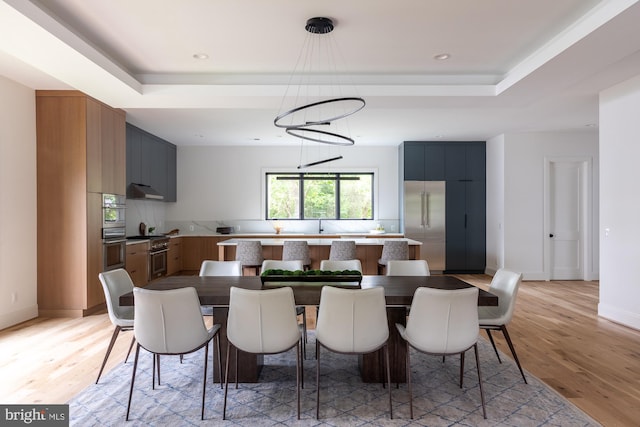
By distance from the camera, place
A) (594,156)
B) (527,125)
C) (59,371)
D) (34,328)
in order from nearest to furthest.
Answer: (59,371) → (34,328) → (527,125) → (594,156)

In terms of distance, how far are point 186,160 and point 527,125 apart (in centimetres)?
685

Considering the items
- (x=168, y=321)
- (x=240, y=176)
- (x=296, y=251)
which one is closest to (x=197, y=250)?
(x=240, y=176)

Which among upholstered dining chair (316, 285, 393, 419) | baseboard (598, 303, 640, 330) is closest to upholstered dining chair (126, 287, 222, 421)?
upholstered dining chair (316, 285, 393, 419)

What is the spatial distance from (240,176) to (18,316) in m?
4.87

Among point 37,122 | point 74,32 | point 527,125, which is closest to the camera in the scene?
point 74,32

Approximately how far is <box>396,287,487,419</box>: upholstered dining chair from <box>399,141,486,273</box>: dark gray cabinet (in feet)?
18.5

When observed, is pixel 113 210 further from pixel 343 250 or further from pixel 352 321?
pixel 352 321

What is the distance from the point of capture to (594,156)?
6.95 metres

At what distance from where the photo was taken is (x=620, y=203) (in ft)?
14.6

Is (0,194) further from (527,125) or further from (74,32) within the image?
(527,125)

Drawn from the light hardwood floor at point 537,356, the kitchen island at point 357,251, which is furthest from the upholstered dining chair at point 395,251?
the light hardwood floor at point 537,356

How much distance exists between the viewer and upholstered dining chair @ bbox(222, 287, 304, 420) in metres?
2.32

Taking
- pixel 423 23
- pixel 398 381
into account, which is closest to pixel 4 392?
pixel 398 381

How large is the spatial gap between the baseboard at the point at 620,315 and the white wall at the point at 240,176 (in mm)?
4290
